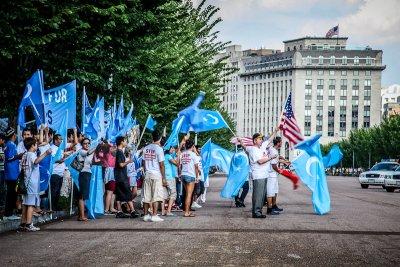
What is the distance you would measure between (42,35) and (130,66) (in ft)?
17.8

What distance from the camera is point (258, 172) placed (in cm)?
1825

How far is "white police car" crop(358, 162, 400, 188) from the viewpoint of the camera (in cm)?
4432

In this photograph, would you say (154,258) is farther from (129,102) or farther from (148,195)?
(129,102)

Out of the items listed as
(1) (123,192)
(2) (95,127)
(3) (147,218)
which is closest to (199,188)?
(2) (95,127)

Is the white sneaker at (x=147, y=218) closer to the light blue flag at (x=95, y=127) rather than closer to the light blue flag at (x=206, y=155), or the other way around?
the light blue flag at (x=95, y=127)

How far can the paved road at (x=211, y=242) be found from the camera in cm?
1037

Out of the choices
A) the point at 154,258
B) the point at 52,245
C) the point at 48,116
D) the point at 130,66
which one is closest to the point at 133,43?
the point at 130,66

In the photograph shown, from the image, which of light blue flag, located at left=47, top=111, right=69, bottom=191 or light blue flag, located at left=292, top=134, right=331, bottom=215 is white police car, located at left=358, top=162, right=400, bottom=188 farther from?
light blue flag, located at left=47, top=111, right=69, bottom=191

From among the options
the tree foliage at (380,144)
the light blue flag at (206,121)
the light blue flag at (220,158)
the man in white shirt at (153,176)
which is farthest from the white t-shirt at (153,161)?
the tree foliage at (380,144)

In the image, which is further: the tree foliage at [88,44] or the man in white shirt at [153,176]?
the man in white shirt at [153,176]

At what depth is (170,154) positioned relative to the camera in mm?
21297

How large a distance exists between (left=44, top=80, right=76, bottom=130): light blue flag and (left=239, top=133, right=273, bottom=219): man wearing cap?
4095 millimetres

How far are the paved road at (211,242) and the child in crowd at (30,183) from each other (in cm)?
39

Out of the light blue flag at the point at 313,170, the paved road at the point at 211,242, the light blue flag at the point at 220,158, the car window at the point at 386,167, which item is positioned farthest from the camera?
the car window at the point at 386,167
